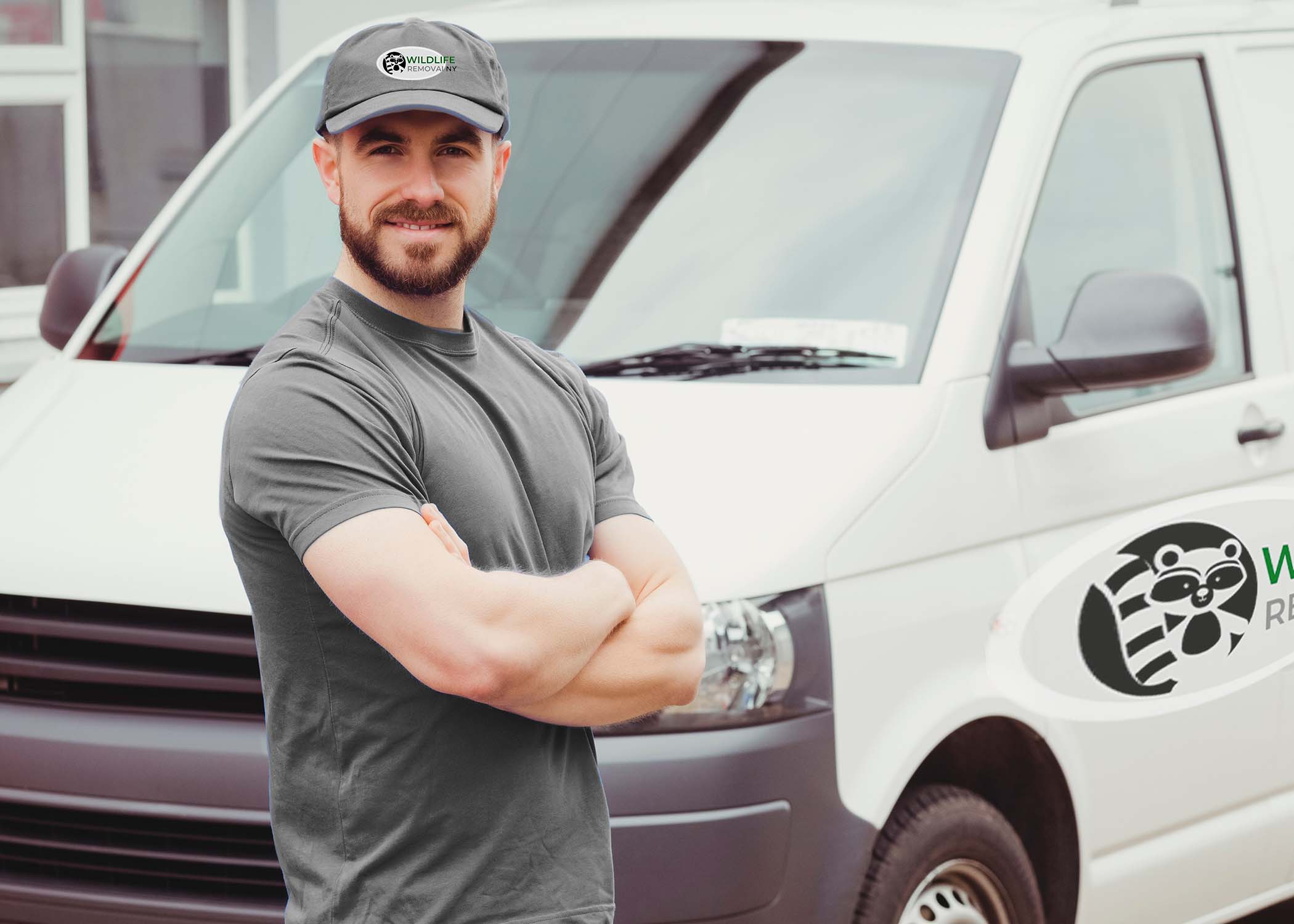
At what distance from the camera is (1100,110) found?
4191 millimetres

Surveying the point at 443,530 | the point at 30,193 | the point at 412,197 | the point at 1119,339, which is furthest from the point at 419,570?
the point at 30,193

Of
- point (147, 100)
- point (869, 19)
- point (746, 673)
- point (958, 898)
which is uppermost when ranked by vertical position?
point (147, 100)

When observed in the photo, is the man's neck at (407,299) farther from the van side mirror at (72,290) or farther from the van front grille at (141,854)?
the van side mirror at (72,290)

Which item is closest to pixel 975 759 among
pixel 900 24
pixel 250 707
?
pixel 250 707

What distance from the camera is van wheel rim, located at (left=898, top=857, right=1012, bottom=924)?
346 cm

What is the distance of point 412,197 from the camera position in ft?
7.11

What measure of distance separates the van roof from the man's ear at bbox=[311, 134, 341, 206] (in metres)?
Answer: 1.95

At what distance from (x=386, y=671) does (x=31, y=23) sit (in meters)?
6.95

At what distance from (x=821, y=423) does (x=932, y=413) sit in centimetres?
20

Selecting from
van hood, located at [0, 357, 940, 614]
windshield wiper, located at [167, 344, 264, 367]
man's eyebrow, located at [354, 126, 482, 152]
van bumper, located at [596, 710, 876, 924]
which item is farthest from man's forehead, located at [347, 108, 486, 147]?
windshield wiper, located at [167, 344, 264, 367]

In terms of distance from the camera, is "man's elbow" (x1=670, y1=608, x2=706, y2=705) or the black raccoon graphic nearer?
"man's elbow" (x1=670, y1=608, x2=706, y2=705)

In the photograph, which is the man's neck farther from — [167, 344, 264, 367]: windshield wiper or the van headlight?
[167, 344, 264, 367]: windshield wiper

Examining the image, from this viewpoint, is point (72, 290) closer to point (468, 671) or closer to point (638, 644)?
point (638, 644)

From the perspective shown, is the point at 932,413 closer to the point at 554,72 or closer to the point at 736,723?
the point at 736,723
